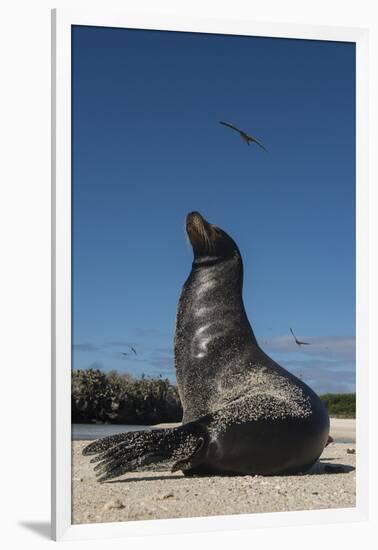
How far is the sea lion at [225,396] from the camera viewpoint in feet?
29.9

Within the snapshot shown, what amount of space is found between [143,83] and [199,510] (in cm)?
364

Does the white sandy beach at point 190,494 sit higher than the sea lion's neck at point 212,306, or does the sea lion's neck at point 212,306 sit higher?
the sea lion's neck at point 212,306

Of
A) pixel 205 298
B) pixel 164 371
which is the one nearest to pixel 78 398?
pixel 164 371

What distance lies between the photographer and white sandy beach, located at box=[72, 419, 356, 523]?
826cm

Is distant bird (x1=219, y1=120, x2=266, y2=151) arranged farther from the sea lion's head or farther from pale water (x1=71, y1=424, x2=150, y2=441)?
pale water (x1=71, y1=424, x2=150, y2=441)

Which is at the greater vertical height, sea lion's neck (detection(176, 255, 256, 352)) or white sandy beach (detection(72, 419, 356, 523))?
sea lion's neck (detection(176, 255, 256, 352))

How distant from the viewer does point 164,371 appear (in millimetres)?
9477

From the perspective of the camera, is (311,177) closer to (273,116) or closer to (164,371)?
(273,116)

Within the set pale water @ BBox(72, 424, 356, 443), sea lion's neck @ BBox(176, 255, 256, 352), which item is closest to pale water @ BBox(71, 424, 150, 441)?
pale water @ BBox(72, 424, 356, 443)

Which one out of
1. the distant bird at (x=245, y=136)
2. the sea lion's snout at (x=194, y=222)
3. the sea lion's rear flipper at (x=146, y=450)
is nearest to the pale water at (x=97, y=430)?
the sea lion's rear flipper at (x=146, y=450)

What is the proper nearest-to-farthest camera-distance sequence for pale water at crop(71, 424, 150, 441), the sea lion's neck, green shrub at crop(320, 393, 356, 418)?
pale water at crop(71, 424, 150, 441), the sea lion's neck, green shrub at crop(320, 393, 356, 418)

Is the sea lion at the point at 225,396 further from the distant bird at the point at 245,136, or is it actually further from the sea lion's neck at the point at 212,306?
the distant bird at the point at 245,136

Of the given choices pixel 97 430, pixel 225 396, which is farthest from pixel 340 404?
pixel 97 430

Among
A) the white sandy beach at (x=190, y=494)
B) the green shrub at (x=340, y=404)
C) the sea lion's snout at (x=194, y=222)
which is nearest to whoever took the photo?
the white sandy beach at (x=190, y=494)
